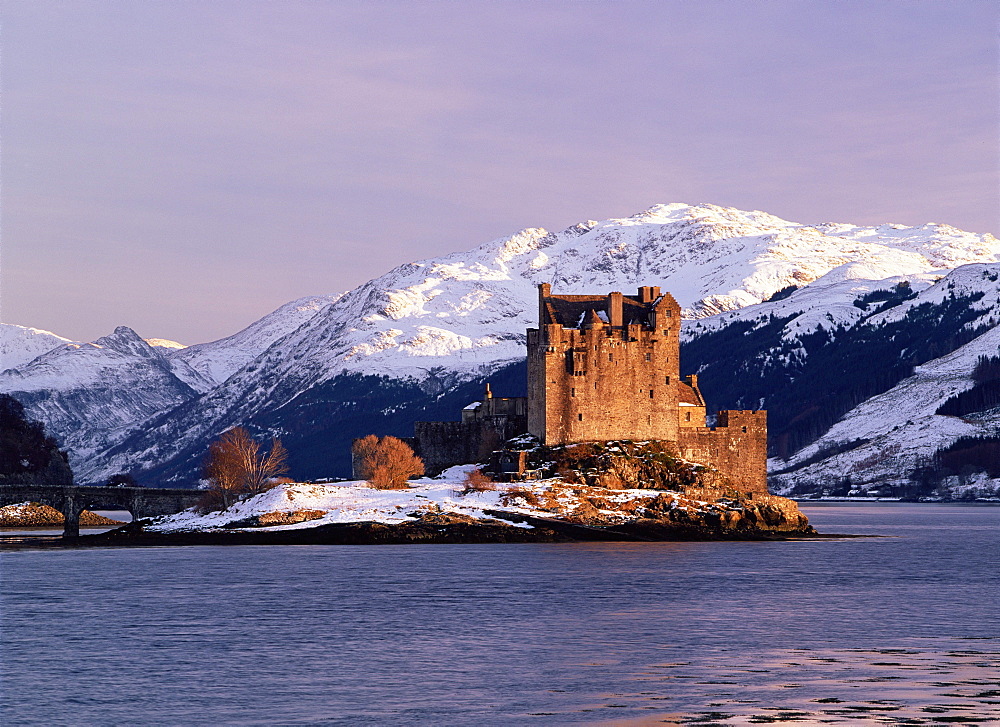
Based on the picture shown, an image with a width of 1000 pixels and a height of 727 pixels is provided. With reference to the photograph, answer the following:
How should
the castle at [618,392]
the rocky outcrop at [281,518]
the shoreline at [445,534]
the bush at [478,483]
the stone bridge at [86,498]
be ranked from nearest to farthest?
the shoreline at [445,534], the rocky outcrop at [281,518], the bush at [478,483], the castle at [618,392], the stone bridge at [86,498]

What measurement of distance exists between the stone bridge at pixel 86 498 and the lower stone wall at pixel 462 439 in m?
31.2

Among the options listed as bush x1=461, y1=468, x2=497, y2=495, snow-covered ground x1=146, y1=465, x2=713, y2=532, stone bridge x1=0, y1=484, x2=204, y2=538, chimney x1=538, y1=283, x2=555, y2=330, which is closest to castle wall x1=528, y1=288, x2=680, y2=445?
chimney x1=538, y1=283, x2=555, y2=330

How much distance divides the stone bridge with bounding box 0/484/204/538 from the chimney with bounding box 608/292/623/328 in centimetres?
5898

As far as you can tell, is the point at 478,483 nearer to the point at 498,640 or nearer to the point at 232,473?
the point at 232,473

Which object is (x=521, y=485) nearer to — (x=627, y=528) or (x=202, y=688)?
(x=627, y=528)

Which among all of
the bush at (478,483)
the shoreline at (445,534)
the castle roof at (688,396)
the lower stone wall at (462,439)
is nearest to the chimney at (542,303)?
the lower stone wall at (462,439)

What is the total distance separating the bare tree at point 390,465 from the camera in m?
158

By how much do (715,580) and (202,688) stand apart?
188ft

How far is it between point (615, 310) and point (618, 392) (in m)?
10.3

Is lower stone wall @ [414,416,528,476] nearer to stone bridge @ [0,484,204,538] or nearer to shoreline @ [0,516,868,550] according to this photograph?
shoreline @ [0,516,868,550]

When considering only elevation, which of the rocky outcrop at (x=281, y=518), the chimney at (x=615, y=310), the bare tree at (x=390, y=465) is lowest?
the rocky outcrop at (x=281, y=518)

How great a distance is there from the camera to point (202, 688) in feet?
193

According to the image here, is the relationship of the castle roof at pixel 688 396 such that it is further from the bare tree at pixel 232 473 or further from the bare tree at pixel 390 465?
the bare tree at pixel 232 473

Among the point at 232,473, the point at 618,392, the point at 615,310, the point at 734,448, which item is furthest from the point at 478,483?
the point at 232,473
